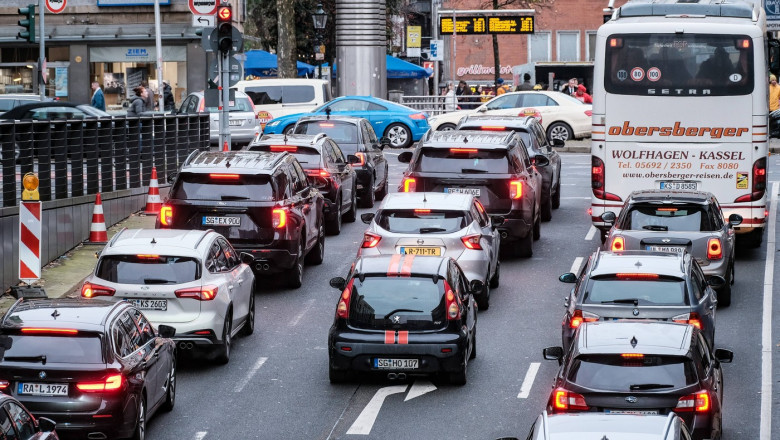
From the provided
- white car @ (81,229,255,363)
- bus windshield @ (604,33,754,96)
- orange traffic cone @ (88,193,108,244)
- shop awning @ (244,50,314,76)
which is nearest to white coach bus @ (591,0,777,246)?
bus windshield @ (604,33,754,96)

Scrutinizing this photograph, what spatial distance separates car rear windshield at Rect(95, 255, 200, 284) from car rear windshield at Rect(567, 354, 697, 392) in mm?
5681

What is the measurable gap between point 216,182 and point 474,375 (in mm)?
5495

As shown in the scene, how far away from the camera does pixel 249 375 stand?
623 inches

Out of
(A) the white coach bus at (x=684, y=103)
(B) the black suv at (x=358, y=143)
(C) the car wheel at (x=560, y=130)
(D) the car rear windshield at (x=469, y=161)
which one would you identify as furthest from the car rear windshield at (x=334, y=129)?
(C) the car wheel at (x=560, y=130)

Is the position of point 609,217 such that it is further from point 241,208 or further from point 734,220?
point 241,208

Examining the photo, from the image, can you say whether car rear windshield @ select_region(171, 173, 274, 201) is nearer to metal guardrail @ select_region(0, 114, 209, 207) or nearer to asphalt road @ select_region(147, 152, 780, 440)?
asphalt road @ select_region(147, 152, 780, 440)

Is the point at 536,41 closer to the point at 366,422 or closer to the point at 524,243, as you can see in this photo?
the point at 524,243

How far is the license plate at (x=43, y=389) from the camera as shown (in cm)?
1201

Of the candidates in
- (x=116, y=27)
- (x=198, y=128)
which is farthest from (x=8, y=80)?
(x=198, y=128)

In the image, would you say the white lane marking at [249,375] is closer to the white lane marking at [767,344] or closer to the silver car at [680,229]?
the silver car at [680,229]

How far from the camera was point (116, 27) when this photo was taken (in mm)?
51156

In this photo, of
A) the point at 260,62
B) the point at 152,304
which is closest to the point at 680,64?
the point at 152,304

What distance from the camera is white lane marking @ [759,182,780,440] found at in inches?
540

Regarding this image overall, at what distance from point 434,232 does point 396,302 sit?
3843mm
